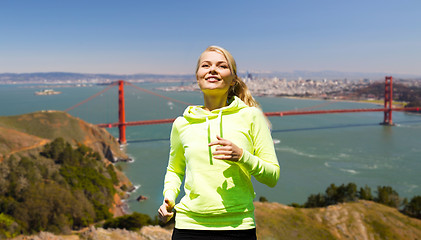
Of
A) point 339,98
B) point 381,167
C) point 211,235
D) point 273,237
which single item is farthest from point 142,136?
point 339,98

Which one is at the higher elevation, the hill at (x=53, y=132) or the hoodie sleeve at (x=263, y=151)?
the hoodie sleeve at (x=263, y=151)

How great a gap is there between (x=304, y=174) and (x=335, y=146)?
24.6 ft

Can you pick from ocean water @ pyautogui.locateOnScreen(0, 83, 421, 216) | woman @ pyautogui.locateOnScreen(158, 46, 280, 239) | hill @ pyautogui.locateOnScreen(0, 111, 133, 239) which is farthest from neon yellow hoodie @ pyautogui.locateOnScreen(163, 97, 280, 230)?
ocean water @ pyautogui.locateOnScreen(0, 83, 421, 216)

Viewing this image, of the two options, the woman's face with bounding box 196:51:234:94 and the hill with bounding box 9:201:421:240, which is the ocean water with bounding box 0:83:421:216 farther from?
the woman's face with bounding box 196:51:234:94

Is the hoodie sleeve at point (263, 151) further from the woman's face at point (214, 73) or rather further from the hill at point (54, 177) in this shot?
the hill at point (54, 177)

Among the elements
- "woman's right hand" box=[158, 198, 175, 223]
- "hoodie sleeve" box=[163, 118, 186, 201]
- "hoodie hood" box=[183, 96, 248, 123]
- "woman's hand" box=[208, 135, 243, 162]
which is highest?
"hoodie hood" box=[183, 96, 248, 123]

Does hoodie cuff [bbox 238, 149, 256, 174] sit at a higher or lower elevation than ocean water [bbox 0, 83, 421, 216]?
higher

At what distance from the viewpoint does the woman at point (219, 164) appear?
0.86m

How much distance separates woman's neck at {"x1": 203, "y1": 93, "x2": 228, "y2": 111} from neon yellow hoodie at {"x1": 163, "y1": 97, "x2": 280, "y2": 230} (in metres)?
0.06

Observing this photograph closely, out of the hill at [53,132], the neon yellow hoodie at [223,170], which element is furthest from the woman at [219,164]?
the hill at [53,132]

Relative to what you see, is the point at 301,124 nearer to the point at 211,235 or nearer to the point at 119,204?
the point at 119,204

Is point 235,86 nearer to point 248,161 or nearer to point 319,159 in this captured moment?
point 248,161

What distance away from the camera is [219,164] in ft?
2.85

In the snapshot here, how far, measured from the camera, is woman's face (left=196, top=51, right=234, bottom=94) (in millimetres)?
927
